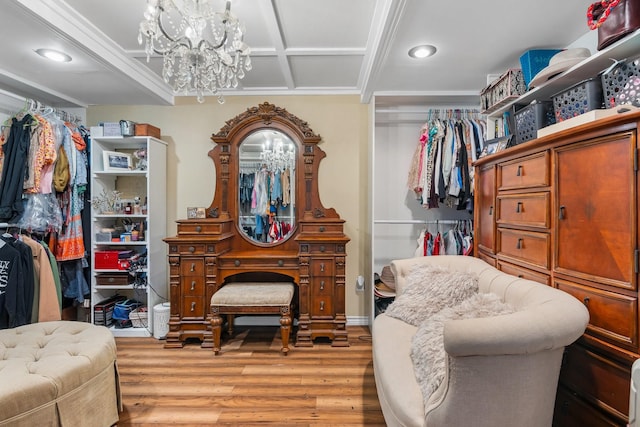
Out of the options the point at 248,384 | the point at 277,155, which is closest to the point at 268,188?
the point at 277,155

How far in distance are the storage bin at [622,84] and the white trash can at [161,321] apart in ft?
11.4

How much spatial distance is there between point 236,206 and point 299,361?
162 centimetres

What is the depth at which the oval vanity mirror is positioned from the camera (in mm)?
3170

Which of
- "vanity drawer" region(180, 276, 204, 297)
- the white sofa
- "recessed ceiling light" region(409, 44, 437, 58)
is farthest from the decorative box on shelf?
the white sofa

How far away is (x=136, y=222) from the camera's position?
328 cm

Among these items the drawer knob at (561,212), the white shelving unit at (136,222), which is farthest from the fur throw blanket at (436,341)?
the white shelving unit at (136,222)

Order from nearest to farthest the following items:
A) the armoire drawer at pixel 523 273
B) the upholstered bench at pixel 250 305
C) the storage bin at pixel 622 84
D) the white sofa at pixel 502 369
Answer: the white sofa at pixel 502 369, the storage bin at pixel 622 84, the armoire drawer at pixel 523 273, the upholstered bench at pixel 250 305

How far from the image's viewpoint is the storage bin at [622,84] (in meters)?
1.26

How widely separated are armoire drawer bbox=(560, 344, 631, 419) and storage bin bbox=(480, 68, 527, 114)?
5.23ft

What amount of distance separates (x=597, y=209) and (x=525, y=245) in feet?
1.62

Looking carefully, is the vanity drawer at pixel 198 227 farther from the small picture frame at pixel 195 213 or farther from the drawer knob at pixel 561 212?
the drawer knob at pixel 561 212

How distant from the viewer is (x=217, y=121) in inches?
128

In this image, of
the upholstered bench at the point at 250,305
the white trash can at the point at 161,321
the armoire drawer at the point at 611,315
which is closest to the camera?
the armoire drawer at the point at 611,315

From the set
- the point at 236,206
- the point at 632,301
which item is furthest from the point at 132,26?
the point at 632,301
